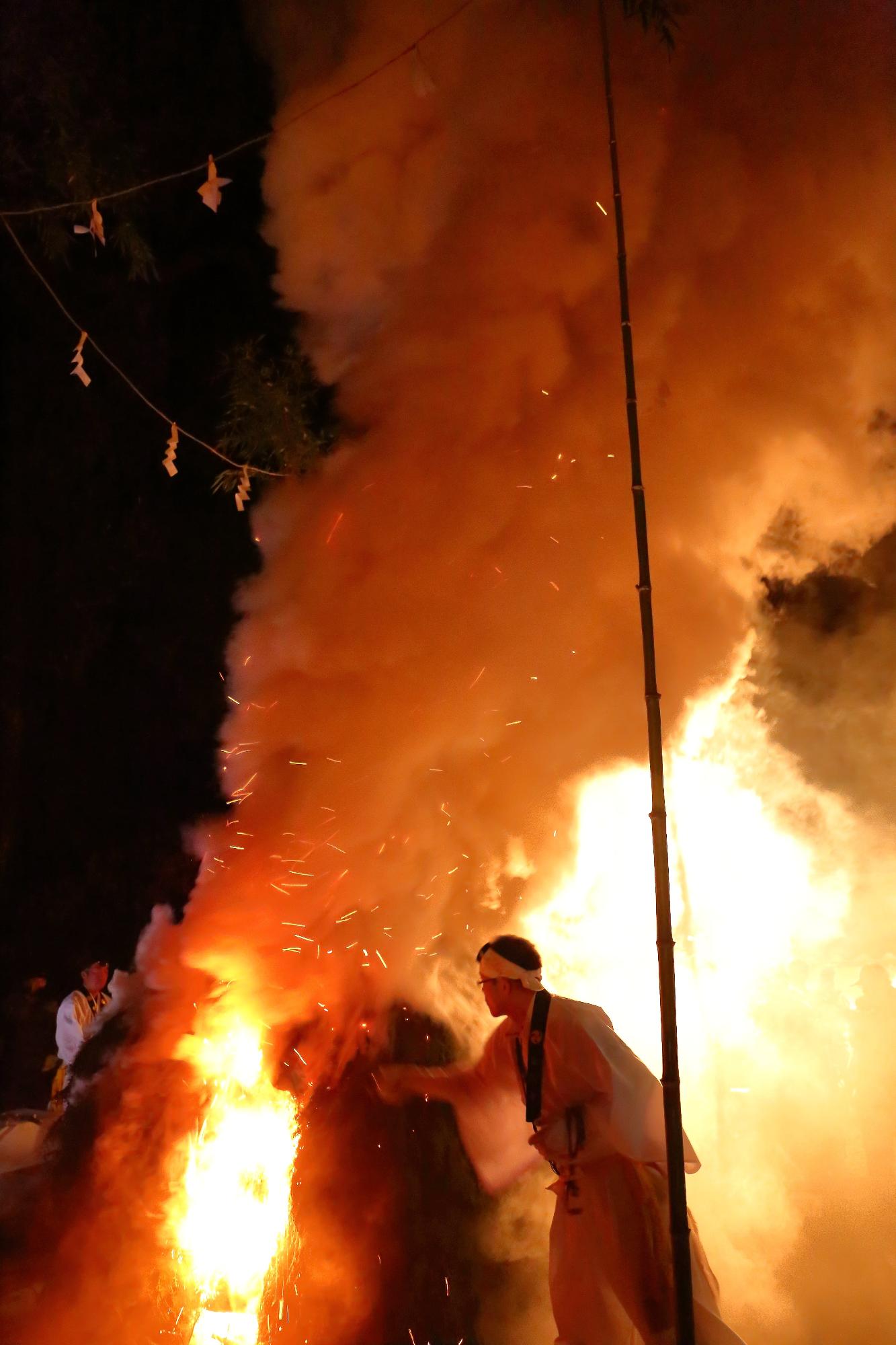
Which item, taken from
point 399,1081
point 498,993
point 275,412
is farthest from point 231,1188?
point 275,412

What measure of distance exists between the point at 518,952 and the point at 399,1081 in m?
0.64

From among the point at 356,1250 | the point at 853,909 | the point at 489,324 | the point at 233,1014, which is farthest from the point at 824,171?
the point at 356,1250

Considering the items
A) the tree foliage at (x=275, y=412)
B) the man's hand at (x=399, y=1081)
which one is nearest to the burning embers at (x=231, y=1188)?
the man's hand at (x=399, y=1081)

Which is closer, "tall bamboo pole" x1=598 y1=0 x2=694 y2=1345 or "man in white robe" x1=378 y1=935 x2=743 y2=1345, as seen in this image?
"tall bamboo pole" x1=598 y1=0 x2=694 y2=1345

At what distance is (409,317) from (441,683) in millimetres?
2008

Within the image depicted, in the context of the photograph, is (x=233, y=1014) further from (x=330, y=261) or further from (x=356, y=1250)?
(x=330, y=261)

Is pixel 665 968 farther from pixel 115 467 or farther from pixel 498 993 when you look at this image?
pixel 115 467

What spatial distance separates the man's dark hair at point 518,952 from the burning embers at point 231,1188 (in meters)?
1.73

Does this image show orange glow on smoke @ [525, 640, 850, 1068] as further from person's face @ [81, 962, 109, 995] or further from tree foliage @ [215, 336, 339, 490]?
person's face @ [81, 962, 109, 995]

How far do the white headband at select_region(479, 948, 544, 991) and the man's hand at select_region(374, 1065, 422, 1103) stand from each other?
0.50m

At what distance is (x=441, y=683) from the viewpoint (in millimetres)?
4961

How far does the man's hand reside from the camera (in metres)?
3.13

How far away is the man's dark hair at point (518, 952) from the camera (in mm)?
2906

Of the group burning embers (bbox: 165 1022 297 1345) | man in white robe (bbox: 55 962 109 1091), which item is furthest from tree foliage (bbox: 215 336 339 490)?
man in white robe (bbox: 55 962 109 1091)
